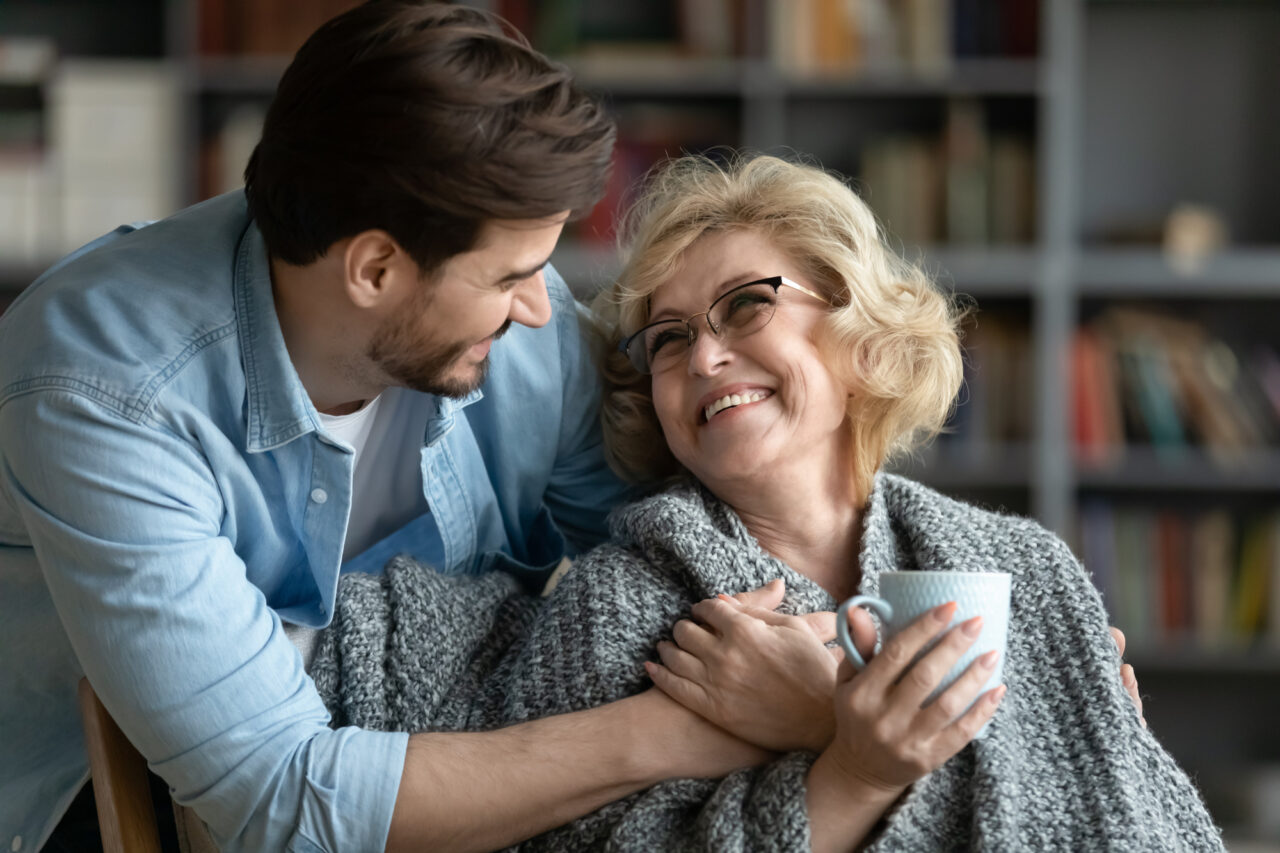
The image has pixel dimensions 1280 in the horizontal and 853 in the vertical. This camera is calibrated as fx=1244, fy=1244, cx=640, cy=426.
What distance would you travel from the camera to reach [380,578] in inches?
57.1

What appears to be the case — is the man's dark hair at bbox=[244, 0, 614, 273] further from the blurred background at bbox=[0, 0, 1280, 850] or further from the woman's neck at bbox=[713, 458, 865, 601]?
the blurred background at bbox=[0, 0, 1280, 850]

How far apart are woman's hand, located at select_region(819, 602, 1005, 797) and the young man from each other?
200 millimetres

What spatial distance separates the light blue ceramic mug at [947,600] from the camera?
1.08m

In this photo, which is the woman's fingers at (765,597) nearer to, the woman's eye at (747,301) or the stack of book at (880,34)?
the woman's eye at (747,301)

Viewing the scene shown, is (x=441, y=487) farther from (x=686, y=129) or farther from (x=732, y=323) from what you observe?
(x=686, y=129)

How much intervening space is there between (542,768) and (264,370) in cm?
53

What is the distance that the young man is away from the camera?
122 cm

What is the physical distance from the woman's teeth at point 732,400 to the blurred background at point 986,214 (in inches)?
82.4

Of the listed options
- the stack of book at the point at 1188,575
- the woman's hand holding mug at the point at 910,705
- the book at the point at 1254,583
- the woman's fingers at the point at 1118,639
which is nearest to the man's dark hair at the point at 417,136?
the woman's hand holding mug at the point at 910,705

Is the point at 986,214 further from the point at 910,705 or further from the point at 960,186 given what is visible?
the point at 910,705

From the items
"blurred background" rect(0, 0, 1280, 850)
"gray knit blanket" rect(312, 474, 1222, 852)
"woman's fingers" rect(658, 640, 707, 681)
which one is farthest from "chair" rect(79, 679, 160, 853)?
"blurred background" rect(0, 0, 1280, 850)

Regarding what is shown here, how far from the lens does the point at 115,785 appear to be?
126 cm

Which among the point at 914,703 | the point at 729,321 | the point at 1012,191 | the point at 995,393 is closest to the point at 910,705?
the point at 914,703

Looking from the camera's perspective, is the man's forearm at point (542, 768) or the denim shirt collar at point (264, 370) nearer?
the man's forearm at point (542, 768)
